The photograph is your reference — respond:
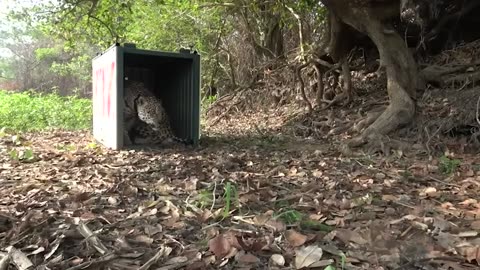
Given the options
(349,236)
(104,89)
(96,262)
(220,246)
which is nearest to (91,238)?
(96,262)

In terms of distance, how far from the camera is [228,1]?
10250 mm

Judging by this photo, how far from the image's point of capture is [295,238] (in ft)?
7.38

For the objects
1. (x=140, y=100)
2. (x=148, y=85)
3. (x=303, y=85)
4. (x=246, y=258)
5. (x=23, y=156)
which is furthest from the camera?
(x=303, y=85)

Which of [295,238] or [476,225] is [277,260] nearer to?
[295,238]

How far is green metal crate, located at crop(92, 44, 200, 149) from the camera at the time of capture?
18.9 ft

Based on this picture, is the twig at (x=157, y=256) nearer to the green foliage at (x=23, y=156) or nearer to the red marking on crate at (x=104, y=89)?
the green foliage at (x=23, y=156)

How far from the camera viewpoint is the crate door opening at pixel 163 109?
20.7 feet

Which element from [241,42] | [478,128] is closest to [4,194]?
[478,128]

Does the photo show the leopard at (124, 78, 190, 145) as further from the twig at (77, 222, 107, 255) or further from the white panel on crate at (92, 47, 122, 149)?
the twig at (77, 222, 107, 255)

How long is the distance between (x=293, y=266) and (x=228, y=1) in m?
8.97

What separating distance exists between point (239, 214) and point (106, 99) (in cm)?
421

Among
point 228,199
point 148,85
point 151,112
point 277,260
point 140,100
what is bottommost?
point 277,260

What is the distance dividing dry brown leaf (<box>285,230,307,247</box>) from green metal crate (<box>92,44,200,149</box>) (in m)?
3.81

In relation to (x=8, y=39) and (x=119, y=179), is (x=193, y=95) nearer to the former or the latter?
(x=119, y=179)
